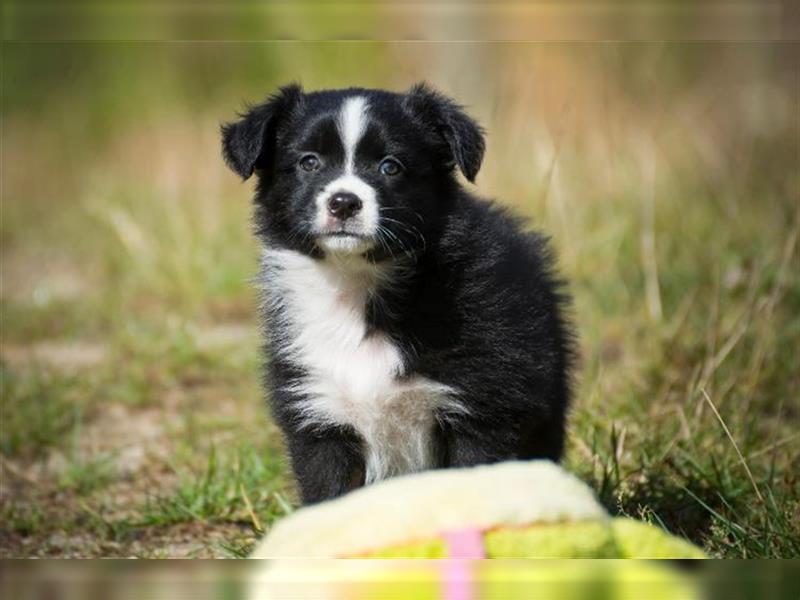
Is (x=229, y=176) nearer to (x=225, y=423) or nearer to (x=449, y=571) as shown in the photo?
(x=225, y=423)

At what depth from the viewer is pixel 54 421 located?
15.2 feet

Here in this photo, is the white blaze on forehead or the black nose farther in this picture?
the white blaze on forehead

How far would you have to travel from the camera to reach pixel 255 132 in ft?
11.0

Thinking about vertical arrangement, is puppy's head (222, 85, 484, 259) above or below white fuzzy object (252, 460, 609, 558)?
above

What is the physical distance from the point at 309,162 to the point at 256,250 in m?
2.36

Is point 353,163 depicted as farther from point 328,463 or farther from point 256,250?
point 256,250

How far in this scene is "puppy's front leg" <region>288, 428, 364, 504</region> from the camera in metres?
3.24

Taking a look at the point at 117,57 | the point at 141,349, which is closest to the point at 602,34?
the point at 141,349

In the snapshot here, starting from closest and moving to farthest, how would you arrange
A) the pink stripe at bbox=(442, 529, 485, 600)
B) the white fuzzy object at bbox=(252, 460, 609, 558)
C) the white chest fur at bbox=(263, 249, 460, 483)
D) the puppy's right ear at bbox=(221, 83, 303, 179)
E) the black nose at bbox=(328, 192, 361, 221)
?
the pink stripe at bbox=(442, 529, 485, 600) < the white fuzzy object at bbox=(252, 460, 609, 558) < the black nose at bbox=(328, 192, 361, 221) < the white chest fur at bbox=(263, 249, 460, 483) < the puppy's right ear at bbox=(221, 83, 303, 179)

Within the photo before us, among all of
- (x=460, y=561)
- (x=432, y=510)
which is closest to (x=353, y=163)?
(x=432, y=510)

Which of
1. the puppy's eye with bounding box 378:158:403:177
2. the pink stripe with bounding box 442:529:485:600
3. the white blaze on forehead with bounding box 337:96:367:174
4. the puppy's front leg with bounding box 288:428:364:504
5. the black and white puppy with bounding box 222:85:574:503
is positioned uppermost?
the white blaze on forehead with bounding box 337:96:367:174

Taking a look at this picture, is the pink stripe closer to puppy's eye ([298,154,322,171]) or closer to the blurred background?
the blurred background

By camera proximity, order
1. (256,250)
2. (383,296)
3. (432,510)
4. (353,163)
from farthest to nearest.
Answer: (256,250)
(383,296)
(353,163)
(432,510)

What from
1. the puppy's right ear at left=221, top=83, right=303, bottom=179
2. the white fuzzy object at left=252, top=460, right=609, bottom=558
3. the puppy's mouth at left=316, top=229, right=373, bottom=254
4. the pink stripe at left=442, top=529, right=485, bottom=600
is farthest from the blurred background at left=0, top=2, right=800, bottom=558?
the pink stripe at left=442, top=529, right=485, bottom=600
